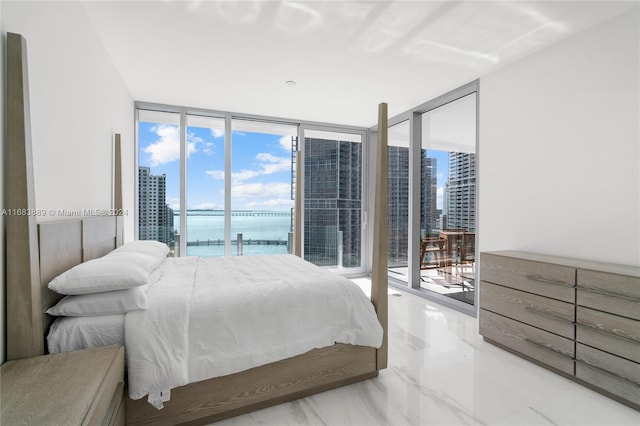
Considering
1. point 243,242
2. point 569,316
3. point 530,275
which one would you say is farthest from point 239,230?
point 569,316

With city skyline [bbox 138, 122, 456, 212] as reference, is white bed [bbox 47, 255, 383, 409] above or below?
below

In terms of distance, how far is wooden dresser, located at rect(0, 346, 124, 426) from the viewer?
920mm

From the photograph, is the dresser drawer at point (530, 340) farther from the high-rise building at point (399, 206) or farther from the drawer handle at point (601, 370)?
the high-rise building at point (399, 206)

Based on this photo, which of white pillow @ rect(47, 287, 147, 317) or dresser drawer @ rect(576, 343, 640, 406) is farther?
dresser drawer @ rect(576, 343, 640, 406)

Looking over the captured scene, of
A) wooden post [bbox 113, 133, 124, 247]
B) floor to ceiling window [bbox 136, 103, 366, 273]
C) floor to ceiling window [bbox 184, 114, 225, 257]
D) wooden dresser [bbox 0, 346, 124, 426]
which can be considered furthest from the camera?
floor to ceiling window [bbox 184, 114, 225, 257]

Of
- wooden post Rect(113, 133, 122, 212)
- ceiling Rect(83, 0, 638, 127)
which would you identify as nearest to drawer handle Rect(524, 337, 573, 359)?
ceiling Rect(83, 0, 638, 127)

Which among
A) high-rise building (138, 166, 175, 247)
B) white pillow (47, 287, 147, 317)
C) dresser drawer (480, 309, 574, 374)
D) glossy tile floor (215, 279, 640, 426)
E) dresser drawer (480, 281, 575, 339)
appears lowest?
glossy tile floor (215, 279, 640, 426)

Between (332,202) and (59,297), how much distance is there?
159 inches

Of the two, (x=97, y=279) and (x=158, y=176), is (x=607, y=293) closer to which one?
(x=97, y=279)

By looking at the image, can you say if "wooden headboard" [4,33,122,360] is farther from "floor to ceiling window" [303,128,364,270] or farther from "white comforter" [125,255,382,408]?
"floor to ceiling window" [303,128,364,270]

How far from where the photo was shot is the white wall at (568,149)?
2156 mm

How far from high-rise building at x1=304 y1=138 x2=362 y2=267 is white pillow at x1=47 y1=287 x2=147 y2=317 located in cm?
363

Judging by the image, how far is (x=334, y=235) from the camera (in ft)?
17.5

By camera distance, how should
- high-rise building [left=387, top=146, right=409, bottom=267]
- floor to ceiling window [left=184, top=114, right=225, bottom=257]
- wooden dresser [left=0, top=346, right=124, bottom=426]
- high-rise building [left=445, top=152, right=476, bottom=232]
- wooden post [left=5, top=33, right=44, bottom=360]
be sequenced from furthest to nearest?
high-rise building [left=387, top=146, right=409, bottom=267] → floor to ceiling window [left=184, top=114, right=225, bottom=257] → high-rise building [left=445, top=152, right=476, bottom=232] → wooden post [left=5, top=33, right=44, bottom=360] → wooden dresser [left=0, top=346, right=124, bottom=426]
